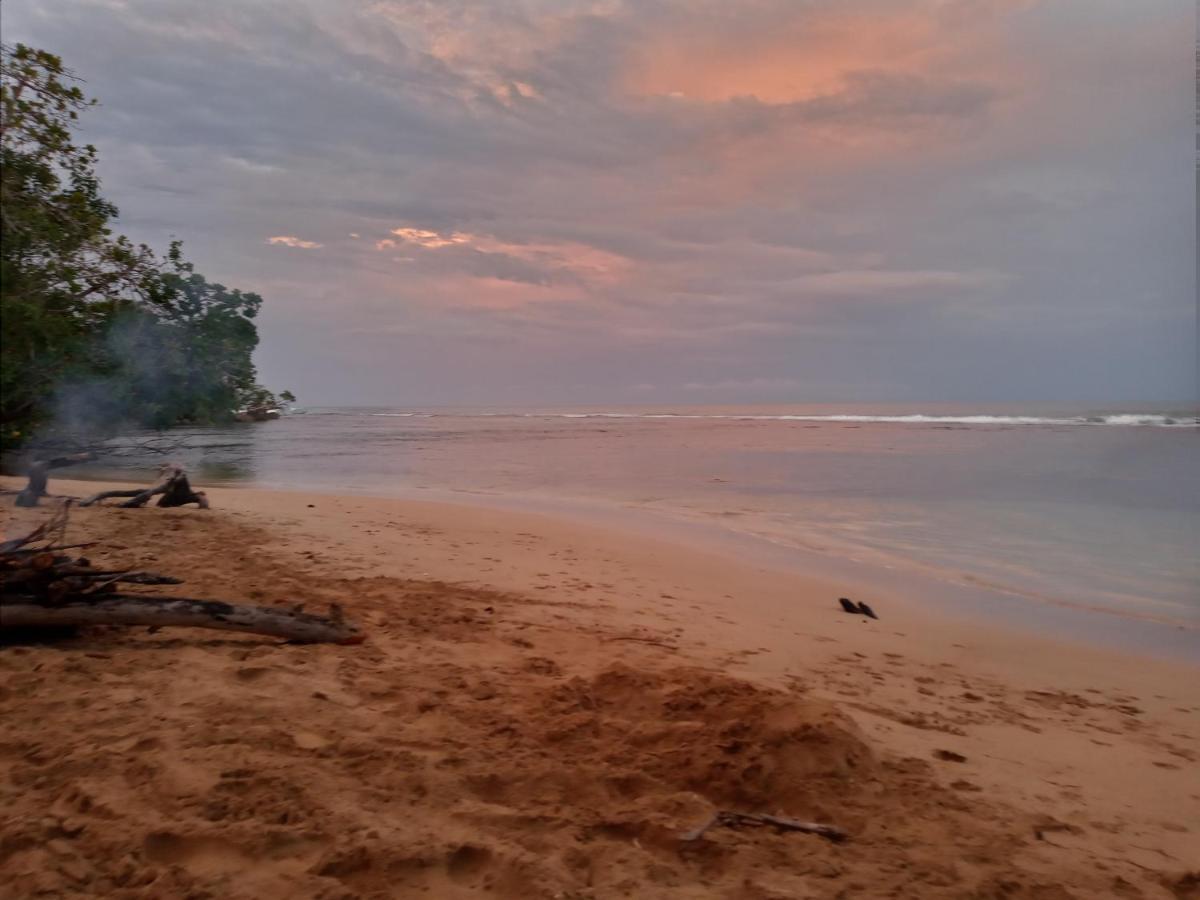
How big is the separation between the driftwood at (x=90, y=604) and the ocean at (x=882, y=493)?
3.02 feet

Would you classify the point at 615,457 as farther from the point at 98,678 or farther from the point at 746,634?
the point at 98,678

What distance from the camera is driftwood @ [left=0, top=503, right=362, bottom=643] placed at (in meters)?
4.22

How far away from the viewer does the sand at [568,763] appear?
272 centimetres

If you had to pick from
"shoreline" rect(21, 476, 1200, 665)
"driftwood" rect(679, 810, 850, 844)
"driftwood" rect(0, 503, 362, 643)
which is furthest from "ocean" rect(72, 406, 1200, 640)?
"driftwood" rect(679, 810, 850, 844)

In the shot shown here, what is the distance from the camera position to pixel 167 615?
4.50 meters

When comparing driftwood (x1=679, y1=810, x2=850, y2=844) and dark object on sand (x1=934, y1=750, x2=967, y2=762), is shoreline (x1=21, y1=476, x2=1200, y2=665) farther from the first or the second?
driftwood (x1=679, y1=810, x2=850, y2=844)

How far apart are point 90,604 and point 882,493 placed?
55.3 ft

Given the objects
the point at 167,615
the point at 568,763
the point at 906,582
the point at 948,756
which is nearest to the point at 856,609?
the point at 906,582

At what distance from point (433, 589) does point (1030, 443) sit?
35.2 m

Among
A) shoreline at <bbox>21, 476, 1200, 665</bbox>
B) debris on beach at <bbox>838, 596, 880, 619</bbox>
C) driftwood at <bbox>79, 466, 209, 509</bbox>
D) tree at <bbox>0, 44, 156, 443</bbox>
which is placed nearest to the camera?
tree at <bbox>0, 44, 156, 443</bbox>

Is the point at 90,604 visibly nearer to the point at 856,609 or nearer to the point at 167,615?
the point at 167,615

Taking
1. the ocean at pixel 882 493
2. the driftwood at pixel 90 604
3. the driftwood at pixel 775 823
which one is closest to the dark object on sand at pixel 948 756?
the driftwood at pixel 775 823

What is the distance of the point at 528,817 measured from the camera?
3.10 metres

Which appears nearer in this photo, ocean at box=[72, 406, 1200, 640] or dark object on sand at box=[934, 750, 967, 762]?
dark object on sand at box=[934, 750, 967, 762]
